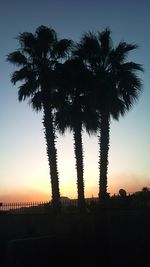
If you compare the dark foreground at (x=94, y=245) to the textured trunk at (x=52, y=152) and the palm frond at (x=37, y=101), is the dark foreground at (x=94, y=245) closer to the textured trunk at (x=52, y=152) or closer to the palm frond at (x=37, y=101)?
the textured trunk at (x=52, y=152)

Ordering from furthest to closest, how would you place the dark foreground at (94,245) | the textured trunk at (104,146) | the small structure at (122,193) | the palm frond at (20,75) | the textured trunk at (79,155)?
the palm frond at (20,75)
the textured trunk at (79,155)
the textured trunk at (104,146)
the small structure at (122,193)
the dark foreground at (94,245)

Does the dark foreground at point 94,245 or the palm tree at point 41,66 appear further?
the palm tree at point 41,66

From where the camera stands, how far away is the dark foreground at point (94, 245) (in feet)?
61.0

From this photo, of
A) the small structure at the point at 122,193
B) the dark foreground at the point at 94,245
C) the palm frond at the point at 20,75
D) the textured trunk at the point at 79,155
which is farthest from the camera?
the palm frond at the point at 20,75

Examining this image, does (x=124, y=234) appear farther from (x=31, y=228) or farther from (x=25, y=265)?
(x=31, y=228)

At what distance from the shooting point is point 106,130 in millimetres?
30719

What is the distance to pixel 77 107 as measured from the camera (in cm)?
3123

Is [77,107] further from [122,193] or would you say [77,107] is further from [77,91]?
[122,193]

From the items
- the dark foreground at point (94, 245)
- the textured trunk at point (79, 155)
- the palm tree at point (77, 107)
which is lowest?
the dark foreground at point (94, 245)

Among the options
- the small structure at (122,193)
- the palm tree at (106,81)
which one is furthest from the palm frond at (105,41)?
the small structure at (122,193)

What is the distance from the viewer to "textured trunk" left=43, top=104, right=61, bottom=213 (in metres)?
29.2

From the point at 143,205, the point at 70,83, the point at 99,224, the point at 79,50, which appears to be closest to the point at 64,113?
the point at 70,83

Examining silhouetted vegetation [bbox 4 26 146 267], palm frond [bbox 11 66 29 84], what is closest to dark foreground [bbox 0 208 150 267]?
silhouetted vegetation [bbox 4 26 146 267]

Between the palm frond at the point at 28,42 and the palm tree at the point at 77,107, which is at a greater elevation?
the palm frond at the point at 28,42
